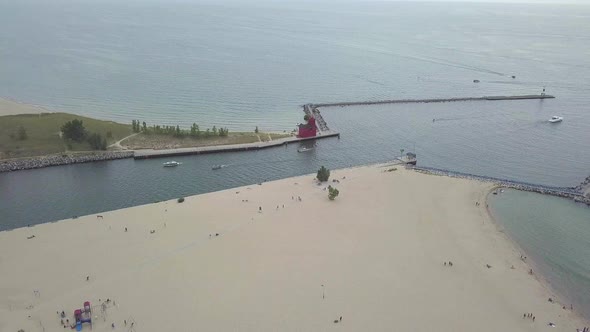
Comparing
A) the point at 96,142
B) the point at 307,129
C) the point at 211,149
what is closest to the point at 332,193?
the point at 211,149

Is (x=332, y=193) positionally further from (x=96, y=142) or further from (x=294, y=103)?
(x=294, y=103)

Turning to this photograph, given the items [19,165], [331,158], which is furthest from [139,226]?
[331,158]

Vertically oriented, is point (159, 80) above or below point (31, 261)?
above

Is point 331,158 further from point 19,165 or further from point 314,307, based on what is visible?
point 19,165

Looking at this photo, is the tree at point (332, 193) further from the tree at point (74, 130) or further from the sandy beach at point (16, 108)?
the sandy beach at point (16, 108)

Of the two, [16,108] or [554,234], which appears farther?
[16,108]

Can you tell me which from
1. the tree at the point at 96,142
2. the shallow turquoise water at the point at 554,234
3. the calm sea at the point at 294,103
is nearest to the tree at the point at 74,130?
the tree at the point at 96,142
